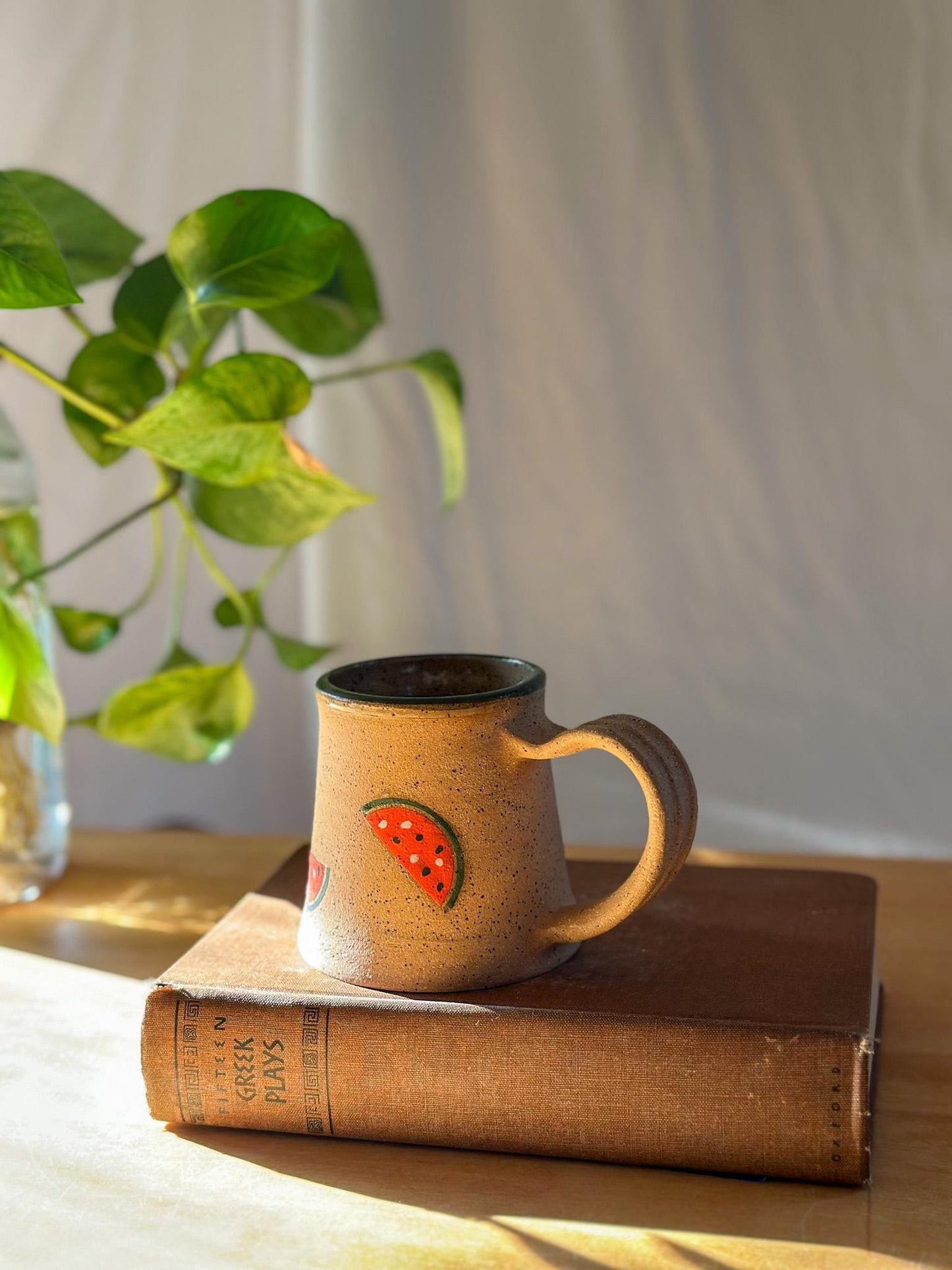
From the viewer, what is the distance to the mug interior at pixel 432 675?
0.55 m

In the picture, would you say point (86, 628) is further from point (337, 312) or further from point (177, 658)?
point (337, 312)

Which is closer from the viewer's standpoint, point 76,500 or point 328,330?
point 328,330

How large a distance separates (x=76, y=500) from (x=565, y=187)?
0.46 m

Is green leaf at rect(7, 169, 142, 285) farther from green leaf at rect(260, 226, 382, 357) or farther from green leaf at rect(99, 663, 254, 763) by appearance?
green leaf at rect(99, 663, 254, 763)

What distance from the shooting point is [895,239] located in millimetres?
914

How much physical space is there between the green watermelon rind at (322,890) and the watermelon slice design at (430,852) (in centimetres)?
4

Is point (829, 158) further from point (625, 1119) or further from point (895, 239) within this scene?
point (625, 1119)

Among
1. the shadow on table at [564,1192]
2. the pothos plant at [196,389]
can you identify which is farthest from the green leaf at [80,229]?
the shadow on table at [564,1192]

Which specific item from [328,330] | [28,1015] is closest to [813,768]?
[328,330]

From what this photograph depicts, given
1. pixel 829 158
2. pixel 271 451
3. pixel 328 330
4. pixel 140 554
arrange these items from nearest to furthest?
pixel 271 451 → pixel 328 330 → pixel 829 158 → pixel 140 554

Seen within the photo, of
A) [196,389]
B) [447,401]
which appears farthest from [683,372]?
[196,389]

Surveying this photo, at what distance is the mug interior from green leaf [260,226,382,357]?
29 centimetres

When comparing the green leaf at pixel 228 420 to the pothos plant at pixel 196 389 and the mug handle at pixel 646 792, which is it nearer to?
the pothos plant at pixel 196 389

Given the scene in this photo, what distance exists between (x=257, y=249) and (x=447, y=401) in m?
0.19
